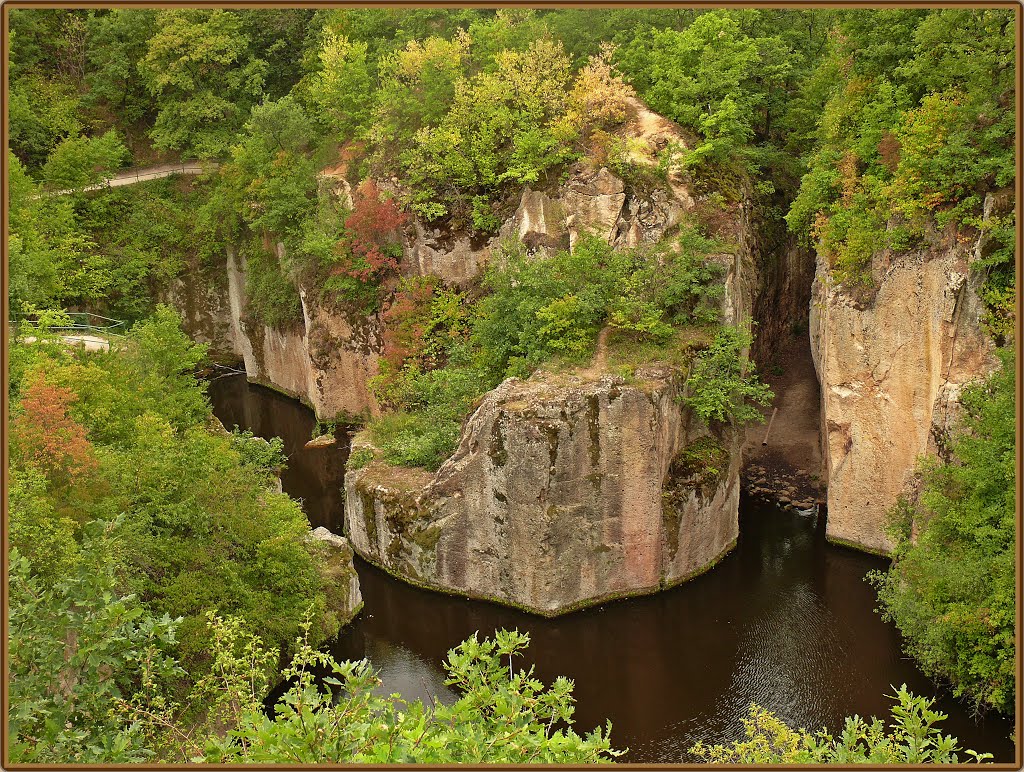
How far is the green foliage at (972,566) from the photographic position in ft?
55.2

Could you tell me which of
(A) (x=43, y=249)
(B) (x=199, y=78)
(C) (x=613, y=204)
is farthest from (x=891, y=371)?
(B) (x=199, y=78)

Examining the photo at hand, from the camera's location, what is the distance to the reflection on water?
722 inches

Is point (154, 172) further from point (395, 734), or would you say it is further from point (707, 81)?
point (395, 734)

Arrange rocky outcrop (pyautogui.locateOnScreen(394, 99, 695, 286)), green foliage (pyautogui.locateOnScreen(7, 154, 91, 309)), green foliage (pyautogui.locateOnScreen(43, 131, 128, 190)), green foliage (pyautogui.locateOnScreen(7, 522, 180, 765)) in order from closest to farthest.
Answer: green foliage (pyautogui.locateOnScreen(7, 522, 180, 765)), green foliage (pyautogui.locateOnScreen(7, 154, 91, 309)), rocky outcrop (pyautogui.locateOnScreen(394, 99, 695, 286)), green foliage (pyautogui.locateOnScreen(43, 131, 128, 190))

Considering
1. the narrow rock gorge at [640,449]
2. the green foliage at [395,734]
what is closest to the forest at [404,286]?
the green foliage at [395,734]

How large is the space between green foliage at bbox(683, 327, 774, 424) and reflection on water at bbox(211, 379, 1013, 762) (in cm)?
424

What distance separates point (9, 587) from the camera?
34.8 ft

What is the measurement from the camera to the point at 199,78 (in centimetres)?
3853

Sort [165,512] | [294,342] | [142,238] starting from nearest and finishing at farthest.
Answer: [165,512] → [294,342] → [142,238]

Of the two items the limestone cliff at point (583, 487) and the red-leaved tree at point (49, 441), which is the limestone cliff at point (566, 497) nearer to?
the limestone cliff at point (583, 487)

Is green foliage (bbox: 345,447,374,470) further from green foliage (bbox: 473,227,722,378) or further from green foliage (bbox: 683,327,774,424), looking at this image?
green foliage (bbox: 683,327,774,424)

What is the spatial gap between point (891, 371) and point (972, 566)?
→ 6.59 meters

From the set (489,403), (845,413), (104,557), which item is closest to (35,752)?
(104,557)

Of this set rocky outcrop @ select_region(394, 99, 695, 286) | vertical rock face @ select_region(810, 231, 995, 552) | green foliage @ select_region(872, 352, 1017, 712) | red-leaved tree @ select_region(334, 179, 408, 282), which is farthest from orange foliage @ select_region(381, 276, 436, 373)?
green foliage @ select_region(872, 352, 1017, 712)
